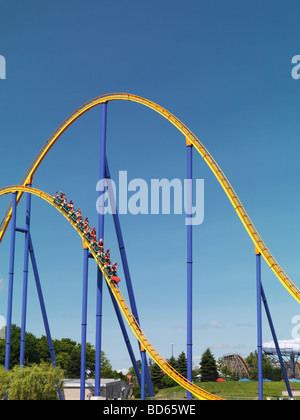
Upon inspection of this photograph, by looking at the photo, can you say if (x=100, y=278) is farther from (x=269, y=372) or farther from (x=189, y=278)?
(x=269, y=372)

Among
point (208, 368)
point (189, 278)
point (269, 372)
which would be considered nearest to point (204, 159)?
point (189, 278)

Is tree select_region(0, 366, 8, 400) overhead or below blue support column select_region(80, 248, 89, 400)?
below

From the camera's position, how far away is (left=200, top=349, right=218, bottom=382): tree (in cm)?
4875

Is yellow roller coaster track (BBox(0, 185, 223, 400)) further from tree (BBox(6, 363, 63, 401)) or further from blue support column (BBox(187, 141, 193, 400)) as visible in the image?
tree (BBox(6, 363, 63, 401))

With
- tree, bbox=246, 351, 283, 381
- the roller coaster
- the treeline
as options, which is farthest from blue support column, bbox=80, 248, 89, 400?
tree, bbox=246, 351, 283, 381

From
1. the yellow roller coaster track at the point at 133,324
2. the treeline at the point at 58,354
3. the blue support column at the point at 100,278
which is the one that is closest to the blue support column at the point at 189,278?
the yellow roller coaster track at the point at 133,324

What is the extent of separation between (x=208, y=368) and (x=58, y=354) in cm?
1807

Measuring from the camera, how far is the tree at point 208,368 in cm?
4875

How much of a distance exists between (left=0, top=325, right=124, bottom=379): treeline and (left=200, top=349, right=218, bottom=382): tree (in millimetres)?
12456

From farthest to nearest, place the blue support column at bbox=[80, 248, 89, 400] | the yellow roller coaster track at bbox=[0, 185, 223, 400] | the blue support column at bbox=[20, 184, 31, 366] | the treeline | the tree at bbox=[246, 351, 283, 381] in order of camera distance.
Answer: the tree at bbox=[246, 351, 283, 381] < the treeline < the blue support column at bbox=[20, 184, 31, 366] < the blue support column at bbox=[80, 248, 89, 400] < the yellow roller coaster track at bbox=[0, 185, 223, 400]

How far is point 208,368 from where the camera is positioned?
49.0m

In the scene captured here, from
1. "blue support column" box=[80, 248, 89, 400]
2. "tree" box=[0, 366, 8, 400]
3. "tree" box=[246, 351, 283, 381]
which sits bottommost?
"tree" box=[246, 351, 283, 381]
